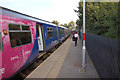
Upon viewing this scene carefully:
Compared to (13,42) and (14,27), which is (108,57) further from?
(14,27)

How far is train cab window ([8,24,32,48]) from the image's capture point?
4580mm

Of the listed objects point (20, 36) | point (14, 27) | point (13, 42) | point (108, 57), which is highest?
point (14, 27)

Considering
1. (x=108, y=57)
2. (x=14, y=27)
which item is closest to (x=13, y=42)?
(x=14, y=27)

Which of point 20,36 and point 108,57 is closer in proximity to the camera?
point 108,57

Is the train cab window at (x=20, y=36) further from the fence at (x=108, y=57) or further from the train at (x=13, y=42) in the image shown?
the fence at (x=108, y=57)

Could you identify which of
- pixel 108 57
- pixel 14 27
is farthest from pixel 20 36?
pixel 108 57

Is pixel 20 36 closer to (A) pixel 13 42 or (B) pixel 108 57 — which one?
(A) pixel 13 42

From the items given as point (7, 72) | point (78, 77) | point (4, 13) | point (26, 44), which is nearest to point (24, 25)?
point (26, 44)

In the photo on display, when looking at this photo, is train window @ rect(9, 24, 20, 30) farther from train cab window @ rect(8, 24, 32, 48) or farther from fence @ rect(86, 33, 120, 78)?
fence @ rect(86, 33, 120, 78)

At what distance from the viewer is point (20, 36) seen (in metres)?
5.23

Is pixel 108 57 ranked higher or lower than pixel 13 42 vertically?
lower

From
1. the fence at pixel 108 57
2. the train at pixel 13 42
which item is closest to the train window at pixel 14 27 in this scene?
the train at pixel 13 42

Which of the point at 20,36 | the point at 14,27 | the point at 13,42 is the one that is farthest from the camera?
the point at 20,36

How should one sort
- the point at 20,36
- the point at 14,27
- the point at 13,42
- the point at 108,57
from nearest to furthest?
the point at 108,57, the point at 13,42, the point at 14,27, the point at 20,36
